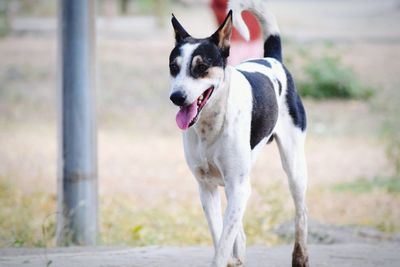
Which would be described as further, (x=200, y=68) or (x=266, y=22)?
(x=266, y=22)

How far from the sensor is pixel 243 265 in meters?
5.81

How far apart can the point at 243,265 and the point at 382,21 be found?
23647 mm

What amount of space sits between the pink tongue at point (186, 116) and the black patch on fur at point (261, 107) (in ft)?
1.85

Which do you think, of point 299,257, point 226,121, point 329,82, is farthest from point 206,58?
point 329,82

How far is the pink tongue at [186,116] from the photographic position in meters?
5.00

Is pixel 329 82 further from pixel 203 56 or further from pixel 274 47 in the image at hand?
pixel 203 56

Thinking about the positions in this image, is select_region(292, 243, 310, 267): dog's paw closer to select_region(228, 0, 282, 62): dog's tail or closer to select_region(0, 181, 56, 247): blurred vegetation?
select_region(228, 0, 282, 62): dog's tail

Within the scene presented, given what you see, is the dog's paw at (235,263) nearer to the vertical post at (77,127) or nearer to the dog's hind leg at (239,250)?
the dog's hind leg at (239,250)

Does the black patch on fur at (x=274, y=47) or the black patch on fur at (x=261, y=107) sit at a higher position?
the black patch on fur at (x=274, y=47)

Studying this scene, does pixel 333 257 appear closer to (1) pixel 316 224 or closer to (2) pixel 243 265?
(2) pixel 243 265

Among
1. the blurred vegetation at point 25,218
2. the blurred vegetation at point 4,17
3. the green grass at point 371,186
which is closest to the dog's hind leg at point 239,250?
the blurred vegetation at point 25,218

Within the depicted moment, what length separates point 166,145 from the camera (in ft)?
44.3

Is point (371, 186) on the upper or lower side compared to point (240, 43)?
lower

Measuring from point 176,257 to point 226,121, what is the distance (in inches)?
55.7
